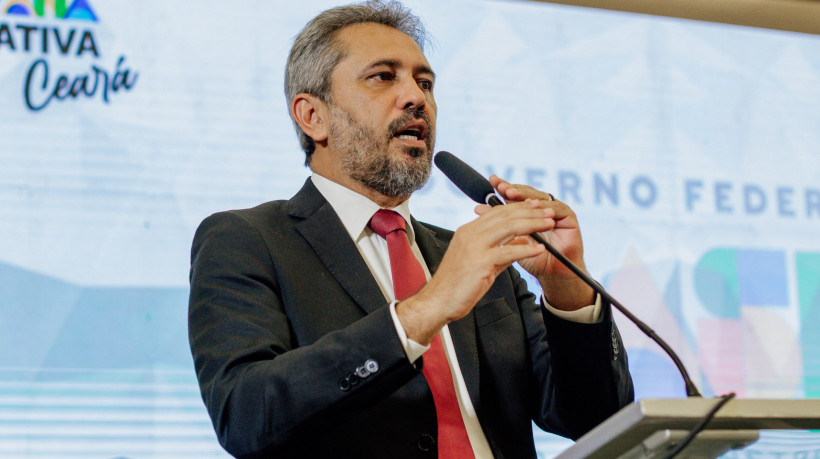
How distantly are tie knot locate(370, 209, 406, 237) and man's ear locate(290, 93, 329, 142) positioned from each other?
28 cm

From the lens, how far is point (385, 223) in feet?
Result: 5.96

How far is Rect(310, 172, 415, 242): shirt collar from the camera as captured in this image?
1820mm

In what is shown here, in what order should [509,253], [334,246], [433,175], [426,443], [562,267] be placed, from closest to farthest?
[509,253], [426,443], [562,267], [334,246], [433,175]

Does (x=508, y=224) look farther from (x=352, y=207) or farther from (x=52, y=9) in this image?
(x=52, y=9)

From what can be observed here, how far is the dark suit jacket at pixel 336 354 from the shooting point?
133cm

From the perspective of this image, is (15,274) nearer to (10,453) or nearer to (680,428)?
(10,453)

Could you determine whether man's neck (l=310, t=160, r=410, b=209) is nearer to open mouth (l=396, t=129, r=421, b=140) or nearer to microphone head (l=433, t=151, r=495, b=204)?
open mouth (l=396, t=129, r=421, b=140)

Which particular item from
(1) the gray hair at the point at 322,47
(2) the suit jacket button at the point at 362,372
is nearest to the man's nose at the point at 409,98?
(1) the gray hair at the point at 322,47

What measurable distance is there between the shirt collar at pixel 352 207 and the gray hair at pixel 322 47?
20 centimetres

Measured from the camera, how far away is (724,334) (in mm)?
3174

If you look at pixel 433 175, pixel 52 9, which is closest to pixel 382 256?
pixel 433 175

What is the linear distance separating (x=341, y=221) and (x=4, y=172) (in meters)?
1.27

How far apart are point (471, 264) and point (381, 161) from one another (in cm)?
66

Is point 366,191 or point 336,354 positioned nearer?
point 336,354
